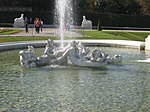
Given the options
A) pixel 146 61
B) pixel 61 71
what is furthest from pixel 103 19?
pixel 61 71

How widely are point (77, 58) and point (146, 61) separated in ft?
13.1

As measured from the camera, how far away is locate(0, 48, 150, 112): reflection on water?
11.2 m

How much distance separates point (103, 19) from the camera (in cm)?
5875

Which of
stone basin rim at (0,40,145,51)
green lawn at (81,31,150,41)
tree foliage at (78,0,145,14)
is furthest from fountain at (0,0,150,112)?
tree foliage at (78,0,145,14)

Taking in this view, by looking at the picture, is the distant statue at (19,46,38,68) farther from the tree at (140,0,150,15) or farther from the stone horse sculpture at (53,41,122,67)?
the tree at (140,0,150,15)

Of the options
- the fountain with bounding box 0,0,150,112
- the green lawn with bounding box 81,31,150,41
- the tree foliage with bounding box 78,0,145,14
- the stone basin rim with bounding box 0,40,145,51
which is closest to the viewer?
the fountain with bounding box 0,0,150,112

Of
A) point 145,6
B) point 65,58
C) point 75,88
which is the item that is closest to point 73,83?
point 75,88

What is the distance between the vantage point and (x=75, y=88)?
43.6 ft

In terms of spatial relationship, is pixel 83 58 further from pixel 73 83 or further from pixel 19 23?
pixel 19 23

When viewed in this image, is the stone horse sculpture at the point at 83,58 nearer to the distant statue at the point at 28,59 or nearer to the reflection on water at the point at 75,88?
the reflection on water at the point at 75,88

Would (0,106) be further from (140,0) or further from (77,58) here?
(140,0)

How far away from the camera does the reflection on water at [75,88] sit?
36.8ft

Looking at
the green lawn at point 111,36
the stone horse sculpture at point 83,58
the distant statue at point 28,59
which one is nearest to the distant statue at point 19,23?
the green lawn at point 111,36

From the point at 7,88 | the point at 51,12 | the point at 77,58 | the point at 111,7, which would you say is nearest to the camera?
the point at 7,88
